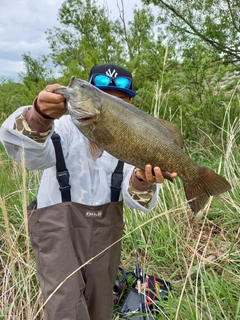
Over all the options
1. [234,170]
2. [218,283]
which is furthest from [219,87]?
[218,283]

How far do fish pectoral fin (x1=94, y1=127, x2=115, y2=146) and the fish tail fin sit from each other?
524 mm

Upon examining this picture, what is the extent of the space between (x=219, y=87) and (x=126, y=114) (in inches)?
140

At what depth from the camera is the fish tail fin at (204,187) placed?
176cm

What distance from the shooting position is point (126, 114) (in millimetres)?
1541

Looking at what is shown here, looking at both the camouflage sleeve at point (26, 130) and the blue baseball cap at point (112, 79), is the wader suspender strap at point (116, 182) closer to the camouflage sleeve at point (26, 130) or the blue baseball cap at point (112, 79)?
the blue baseball cap at point (112, 79)

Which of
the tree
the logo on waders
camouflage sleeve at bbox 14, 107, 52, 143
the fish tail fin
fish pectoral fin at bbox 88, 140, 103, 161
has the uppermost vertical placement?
the tree

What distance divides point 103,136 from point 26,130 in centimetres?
41

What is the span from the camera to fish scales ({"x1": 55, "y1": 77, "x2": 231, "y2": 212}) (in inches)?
58.4

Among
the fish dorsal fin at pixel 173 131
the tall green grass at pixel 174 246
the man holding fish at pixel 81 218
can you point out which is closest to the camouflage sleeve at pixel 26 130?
the man holding fish at pixel 81 218

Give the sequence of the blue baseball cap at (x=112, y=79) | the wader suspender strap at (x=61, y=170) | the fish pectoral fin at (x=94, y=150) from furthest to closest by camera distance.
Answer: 1. the blue baseball cap at (x=112, y=79)
2. the wader suspender strap at (x=61, y=170)
3. the fish pectoral fin at (x=94, y=150)

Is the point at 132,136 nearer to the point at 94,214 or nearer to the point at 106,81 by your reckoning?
the point at 94,214

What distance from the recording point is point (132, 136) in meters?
1.56

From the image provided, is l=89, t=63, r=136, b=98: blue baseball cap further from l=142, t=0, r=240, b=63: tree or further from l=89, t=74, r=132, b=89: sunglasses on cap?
l=142, t=0, r=240, b=63: tree

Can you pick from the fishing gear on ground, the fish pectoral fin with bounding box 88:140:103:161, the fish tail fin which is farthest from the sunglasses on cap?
the fishing gear on ground
